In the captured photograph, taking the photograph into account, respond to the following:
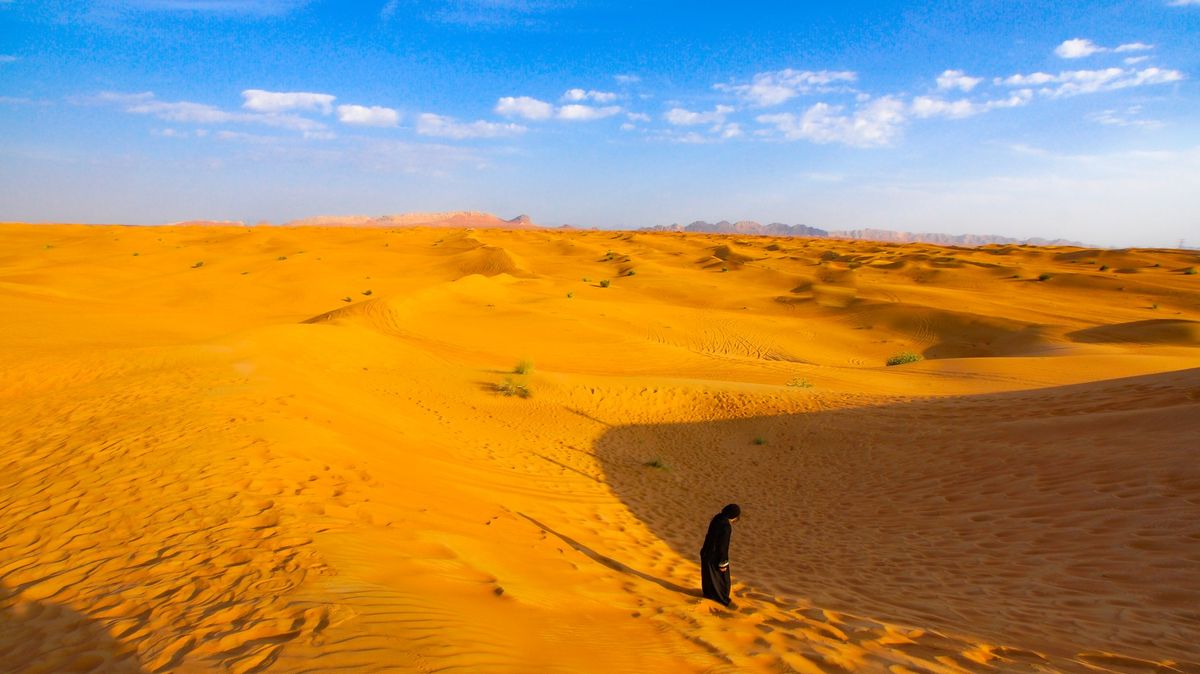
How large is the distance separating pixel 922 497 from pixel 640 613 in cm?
562

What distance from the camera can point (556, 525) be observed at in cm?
725

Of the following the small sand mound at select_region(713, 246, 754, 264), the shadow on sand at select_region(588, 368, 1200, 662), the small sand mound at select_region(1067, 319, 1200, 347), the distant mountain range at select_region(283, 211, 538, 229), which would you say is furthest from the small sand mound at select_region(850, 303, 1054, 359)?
the distant mountain range at select_region(283, 211, 538, 229)

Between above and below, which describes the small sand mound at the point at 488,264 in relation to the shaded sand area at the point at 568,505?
above

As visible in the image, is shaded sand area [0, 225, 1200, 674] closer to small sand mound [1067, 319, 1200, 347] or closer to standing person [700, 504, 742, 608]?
standing person [700, 504, 742, 608]

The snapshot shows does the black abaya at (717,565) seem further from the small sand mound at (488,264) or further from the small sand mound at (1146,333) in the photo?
the small sand mound at (488,264)

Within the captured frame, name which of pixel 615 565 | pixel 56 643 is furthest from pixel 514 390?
pixel 56 643

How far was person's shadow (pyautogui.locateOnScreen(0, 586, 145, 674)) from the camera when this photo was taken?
10.8 ft

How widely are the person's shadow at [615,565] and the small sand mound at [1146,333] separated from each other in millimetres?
23502

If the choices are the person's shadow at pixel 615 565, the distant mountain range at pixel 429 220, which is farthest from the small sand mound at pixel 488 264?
the distant mountain range at pixel 429 220

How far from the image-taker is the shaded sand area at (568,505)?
387 cm

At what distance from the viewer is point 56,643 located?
11.5ft

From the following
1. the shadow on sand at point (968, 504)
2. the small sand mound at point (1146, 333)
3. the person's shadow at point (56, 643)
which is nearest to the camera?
the person's shadow at point (56, 643)

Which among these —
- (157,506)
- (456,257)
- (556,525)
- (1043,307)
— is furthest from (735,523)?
(456,257)

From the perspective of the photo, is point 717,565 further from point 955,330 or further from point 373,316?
point 955,330
